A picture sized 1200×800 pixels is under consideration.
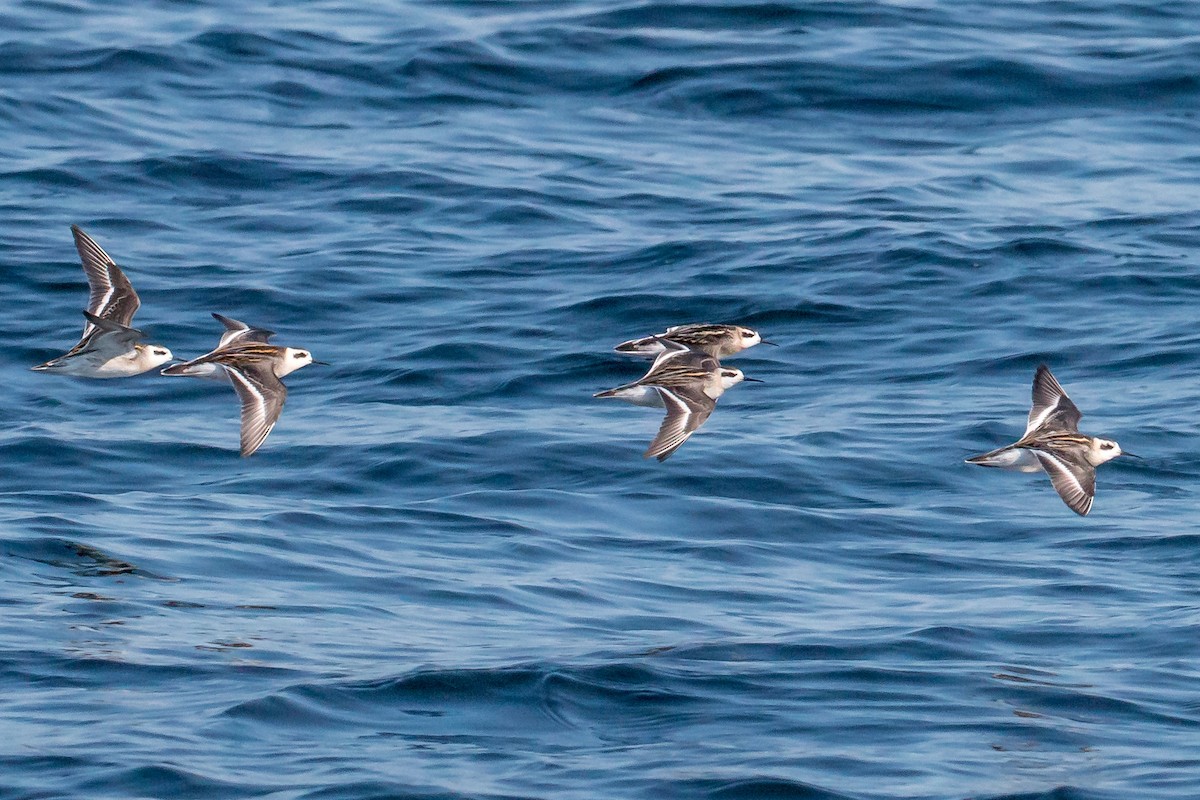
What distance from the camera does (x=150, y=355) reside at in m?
12.7

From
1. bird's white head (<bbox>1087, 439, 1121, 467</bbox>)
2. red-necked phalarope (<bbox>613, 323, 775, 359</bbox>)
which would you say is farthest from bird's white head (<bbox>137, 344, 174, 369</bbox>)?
bird's white head (<bbox>1087, 439, 1121, 467</bbox>)

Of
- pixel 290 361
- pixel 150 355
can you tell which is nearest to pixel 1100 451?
pixel 290 361

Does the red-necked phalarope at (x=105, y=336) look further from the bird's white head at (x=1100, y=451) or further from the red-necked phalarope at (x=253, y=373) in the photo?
the bird's white head at (x=1100, y=451)

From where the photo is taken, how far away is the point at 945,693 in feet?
33.9

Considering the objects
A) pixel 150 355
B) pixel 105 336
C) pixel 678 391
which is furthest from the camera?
pixel 150 355

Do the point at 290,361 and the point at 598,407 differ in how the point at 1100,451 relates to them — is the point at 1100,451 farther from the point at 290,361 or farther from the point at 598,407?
the point at 290,361

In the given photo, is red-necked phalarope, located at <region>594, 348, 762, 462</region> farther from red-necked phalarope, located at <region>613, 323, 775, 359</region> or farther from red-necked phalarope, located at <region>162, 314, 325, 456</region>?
red-necked phalarope, located at <region>162, 314, 325, 456</region>

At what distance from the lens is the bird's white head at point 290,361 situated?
476 inches

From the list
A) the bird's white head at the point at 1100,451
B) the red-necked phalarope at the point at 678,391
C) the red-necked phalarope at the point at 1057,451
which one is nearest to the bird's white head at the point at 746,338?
the red-necked phalarope at the point at 678,391

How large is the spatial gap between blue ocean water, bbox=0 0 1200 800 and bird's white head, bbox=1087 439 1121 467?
0.82 metres

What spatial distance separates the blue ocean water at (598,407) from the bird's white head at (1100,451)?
824mm

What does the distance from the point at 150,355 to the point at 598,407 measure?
12.5ft

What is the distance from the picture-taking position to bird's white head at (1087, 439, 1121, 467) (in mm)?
11688

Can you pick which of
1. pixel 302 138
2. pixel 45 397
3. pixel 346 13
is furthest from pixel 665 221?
pixel 346 13
